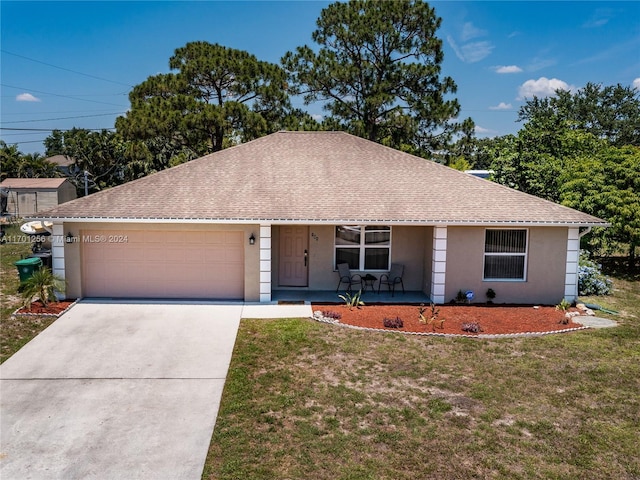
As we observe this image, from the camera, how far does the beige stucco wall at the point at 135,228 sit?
43.5 ft

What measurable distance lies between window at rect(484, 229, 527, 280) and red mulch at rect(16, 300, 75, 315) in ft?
38.9

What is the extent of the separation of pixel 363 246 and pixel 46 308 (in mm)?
8987

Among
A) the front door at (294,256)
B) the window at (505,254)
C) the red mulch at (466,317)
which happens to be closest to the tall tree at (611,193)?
the window at (505,254)

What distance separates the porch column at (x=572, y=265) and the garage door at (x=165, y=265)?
Result: 31.3 feet

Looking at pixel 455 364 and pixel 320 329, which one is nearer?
pixel 455 364

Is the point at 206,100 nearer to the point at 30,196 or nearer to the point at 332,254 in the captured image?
the point at 332,254

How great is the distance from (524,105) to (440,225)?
153 ft

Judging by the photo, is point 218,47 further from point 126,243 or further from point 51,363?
point 51,363

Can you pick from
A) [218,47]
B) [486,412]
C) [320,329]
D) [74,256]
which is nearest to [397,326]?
[320,329]

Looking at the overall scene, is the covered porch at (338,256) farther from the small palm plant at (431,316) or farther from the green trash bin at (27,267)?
the green trash bin at (27,267)

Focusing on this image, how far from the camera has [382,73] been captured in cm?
2673

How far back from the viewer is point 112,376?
27.5 ft

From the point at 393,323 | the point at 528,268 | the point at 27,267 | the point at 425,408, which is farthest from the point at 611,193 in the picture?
the point at 27,267

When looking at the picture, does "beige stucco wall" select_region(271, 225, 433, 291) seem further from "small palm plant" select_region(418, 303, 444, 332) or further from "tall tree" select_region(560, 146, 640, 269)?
"tall tree" select_region(560, 146, 640, 269)
